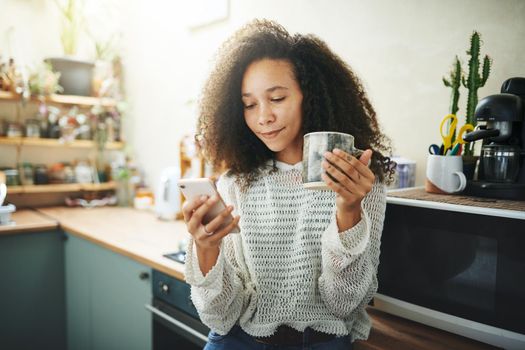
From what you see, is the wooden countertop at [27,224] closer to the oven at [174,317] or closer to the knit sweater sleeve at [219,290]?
the oven at [174,317]

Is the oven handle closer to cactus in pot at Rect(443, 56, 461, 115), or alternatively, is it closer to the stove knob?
the stove knob

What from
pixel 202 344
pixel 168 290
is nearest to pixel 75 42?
pixel 168 290

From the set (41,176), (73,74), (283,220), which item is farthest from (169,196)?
(283,220)

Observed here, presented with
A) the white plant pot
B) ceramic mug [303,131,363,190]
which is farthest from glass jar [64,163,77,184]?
ceramic mug [303,131,363,190]

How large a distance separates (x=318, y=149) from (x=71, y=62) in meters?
2.24

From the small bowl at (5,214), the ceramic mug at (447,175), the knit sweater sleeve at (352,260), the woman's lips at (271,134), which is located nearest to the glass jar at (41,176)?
Result: the small bowl at (5,214)

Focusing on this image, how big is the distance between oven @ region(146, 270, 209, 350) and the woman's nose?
682mm

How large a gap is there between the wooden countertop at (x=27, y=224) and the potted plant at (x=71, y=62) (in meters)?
0.78

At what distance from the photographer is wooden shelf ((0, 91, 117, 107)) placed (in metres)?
2.28

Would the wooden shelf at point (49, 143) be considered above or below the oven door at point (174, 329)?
above

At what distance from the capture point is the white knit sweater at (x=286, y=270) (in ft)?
2.89

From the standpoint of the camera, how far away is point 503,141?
98cm

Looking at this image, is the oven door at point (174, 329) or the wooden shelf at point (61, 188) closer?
the oven door at point (174, 329)

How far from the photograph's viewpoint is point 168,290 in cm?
143
